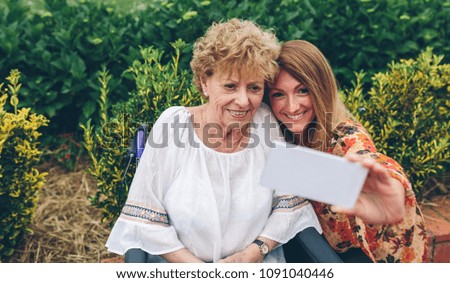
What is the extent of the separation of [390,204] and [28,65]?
9.16 feet

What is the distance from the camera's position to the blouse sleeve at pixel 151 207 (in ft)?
8.52

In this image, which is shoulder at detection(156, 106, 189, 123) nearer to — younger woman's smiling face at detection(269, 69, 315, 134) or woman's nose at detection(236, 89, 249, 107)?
woman's nose at detection(236, 89, 249, 107)

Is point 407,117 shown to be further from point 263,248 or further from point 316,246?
point 263,248

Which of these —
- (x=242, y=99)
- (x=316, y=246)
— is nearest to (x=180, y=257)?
(x=316, y=246)

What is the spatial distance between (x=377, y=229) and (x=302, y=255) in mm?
372

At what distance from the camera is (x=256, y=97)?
8.52 feet

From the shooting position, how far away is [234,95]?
256 centimetres

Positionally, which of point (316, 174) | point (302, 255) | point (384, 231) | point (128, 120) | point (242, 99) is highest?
point (242, 99)

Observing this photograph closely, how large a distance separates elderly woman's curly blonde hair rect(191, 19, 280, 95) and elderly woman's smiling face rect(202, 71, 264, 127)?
28mm

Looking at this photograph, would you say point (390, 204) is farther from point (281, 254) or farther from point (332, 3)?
point (332, 3)

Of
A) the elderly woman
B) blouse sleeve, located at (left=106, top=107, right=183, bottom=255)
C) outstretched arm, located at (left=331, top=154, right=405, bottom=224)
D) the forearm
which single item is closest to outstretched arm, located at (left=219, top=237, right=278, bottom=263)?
the elderly woman

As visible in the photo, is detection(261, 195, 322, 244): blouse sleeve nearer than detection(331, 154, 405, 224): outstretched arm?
No

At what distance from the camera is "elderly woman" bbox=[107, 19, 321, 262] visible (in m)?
2.56
